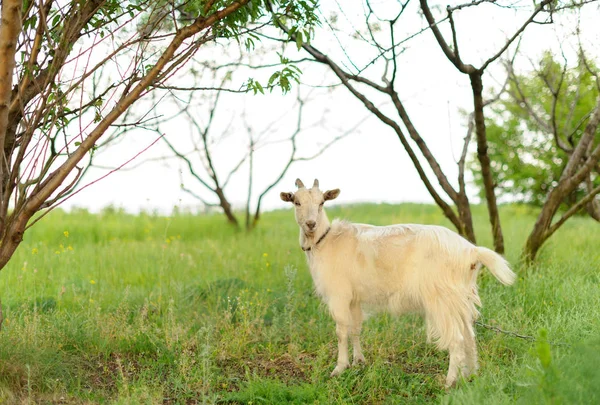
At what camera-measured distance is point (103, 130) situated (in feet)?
19.8

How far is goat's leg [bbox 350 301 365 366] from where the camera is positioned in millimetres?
7309

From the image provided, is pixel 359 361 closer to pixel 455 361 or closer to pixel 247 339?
pixel 455 361

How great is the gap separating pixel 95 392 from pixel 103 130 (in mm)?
2499

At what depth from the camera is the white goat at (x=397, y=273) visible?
6.58 metres

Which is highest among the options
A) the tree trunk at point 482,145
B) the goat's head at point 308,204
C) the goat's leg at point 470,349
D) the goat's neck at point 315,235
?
the tree trunk at point 482,145

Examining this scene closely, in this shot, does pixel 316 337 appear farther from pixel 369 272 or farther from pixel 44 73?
pixel 44 73

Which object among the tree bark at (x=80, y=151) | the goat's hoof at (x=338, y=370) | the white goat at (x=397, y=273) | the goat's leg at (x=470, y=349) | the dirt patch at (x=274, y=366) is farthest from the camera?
the dirt patch at (x=274, y=366)

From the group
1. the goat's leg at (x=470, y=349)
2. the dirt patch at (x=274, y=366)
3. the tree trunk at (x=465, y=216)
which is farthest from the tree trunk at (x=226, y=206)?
the goat's leg at (x=470, y=349)

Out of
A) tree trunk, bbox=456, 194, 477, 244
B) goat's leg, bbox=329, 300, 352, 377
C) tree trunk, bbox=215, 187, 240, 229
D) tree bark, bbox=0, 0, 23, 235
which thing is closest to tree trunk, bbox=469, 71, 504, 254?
tree trunk, bbox=456, 194, 477, 244

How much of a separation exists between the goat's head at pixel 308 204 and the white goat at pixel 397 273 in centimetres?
1

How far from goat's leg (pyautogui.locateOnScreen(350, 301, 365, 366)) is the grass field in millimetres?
176

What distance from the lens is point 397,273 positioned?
6.80 m

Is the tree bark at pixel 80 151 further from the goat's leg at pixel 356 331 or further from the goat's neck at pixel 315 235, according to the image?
the goat's leg at pixel 356 331

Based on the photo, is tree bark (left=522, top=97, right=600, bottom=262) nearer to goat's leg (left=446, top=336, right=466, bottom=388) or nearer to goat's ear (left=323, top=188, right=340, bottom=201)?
goat's leg (left=446, top=336, right=466, bottom=388)
